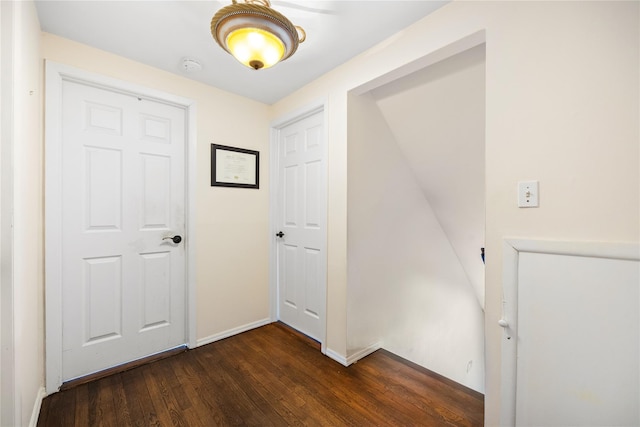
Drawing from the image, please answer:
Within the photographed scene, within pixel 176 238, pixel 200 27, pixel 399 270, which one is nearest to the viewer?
pixel 200 27

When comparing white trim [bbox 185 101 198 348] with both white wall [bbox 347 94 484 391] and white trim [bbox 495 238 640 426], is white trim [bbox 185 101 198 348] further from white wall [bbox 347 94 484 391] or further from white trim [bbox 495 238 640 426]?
white trim [bbox 495 238 640 426]

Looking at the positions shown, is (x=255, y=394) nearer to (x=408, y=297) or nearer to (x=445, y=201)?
(x=408, y=297)

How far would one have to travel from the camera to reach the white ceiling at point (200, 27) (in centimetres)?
144

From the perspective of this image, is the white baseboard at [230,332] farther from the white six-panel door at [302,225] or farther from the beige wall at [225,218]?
the white six-panel door at [302,225]

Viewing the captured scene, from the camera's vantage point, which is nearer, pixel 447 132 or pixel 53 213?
pixel 53 213

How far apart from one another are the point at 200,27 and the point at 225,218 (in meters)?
1.43

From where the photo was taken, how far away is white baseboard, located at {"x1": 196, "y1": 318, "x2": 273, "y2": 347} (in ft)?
7.45

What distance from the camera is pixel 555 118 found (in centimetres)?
110

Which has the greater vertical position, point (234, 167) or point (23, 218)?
point (234, 167)

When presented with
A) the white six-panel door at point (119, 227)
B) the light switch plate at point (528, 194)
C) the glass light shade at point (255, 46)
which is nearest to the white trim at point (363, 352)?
the white six-panel door at point (119, 227)

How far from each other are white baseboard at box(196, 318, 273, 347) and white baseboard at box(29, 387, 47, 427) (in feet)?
2.95

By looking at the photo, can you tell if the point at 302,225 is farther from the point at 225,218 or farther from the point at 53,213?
the point at 53,213

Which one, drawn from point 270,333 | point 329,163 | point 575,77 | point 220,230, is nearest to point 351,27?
point 329,163

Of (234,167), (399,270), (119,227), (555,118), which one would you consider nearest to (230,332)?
(119,227)
